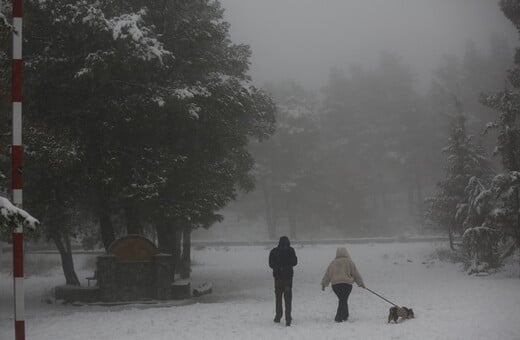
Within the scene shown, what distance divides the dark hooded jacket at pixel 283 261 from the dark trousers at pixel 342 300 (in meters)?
1.11

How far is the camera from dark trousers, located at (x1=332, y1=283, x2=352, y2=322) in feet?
42.4


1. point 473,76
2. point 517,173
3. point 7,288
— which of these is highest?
point 473,76

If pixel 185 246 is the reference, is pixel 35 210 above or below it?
above

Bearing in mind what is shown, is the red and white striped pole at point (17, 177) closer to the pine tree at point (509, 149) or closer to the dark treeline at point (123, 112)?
the dark treeline at point (123, 112)

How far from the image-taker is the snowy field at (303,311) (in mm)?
11594

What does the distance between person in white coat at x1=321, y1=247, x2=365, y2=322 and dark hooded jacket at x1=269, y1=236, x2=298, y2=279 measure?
0.79 m

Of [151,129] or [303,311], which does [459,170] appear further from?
[151,129]

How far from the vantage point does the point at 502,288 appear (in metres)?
18.3

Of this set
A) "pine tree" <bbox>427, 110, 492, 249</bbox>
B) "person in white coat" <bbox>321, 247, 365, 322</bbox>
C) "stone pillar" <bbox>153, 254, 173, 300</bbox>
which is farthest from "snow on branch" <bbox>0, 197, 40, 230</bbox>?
"pine tree" <bbox>427, 110, 492, 249</bbox>

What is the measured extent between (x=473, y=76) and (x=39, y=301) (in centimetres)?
5552

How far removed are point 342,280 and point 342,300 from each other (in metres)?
0.44

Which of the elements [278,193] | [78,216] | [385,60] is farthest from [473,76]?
[78,216]

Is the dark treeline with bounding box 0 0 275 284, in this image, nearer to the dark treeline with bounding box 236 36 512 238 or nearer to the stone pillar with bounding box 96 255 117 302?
the stone pillar with bounding box 96 255 117 302

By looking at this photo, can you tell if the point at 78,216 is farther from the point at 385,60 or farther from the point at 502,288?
the point at 385,60
